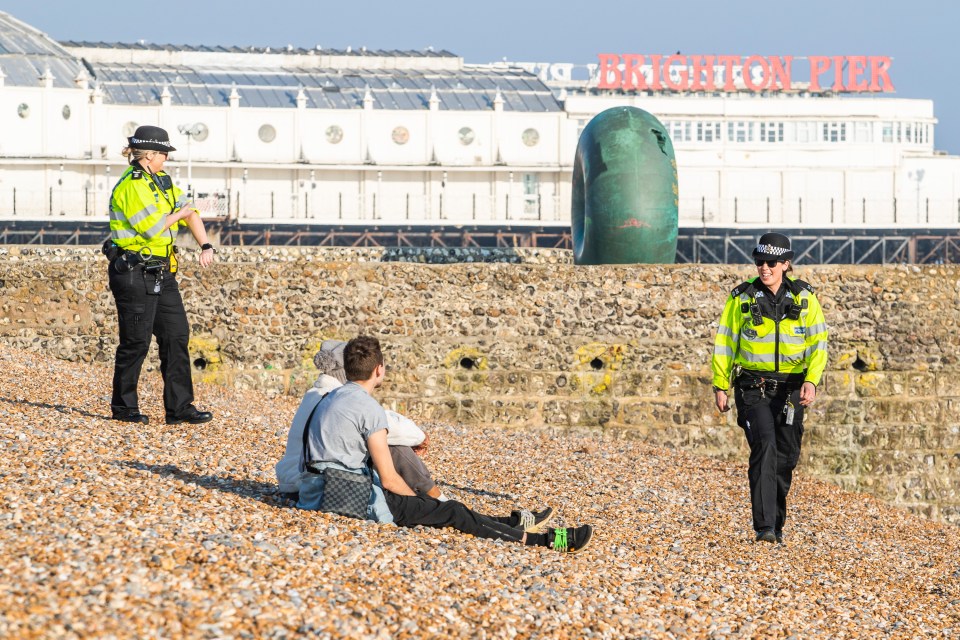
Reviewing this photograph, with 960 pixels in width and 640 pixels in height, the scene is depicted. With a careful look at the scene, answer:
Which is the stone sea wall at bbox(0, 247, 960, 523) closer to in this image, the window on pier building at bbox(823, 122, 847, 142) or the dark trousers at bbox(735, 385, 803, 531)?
the dark trousers at bbox(735, 385, 803, 531)

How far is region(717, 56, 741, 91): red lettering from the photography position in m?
73.8

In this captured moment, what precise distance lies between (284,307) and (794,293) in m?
5.96

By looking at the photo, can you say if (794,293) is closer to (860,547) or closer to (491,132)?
(860,547)

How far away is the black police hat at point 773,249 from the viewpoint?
678cm

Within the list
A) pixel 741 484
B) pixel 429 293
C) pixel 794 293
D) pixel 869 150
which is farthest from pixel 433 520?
pixel 869 150

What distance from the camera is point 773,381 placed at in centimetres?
684

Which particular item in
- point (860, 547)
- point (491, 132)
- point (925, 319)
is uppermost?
point (491, 132)

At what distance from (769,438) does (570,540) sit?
1.39 meters

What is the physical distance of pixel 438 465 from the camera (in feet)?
29.3

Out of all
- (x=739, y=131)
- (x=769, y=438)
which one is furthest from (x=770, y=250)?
(x=739, y=131)

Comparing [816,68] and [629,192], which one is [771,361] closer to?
[629,192]

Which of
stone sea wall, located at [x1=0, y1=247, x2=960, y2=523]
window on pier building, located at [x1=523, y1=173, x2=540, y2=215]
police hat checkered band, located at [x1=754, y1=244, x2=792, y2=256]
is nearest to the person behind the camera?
police hat checkered band, located at [x1=754, y1=244, x2=792, y2=256]

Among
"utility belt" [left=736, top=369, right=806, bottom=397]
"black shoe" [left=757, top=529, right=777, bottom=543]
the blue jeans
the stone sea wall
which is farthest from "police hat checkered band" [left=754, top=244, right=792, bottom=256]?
the stone sea wall

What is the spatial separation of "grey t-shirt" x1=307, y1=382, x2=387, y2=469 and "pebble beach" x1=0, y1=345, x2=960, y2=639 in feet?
0.94
